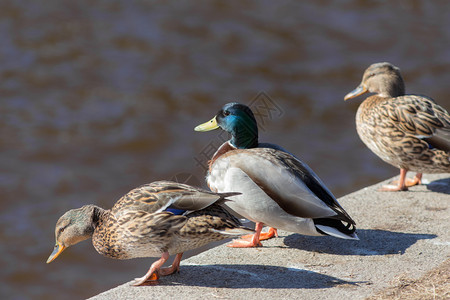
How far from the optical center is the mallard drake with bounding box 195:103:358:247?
4.09m

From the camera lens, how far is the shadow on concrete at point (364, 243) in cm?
425

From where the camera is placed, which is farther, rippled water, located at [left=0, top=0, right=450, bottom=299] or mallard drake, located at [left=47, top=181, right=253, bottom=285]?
rippled water, located at [left=0, top=0, right=450, bottom=299]

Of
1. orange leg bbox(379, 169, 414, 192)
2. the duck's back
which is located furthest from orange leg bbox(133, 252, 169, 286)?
the duck's back

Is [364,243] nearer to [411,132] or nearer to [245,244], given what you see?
[245,244]

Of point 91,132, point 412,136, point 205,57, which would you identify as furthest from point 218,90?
point 412,136

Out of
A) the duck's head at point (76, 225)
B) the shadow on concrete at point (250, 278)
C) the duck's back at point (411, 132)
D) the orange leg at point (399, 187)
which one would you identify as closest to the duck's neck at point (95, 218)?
the duck's head at point (76, 225)

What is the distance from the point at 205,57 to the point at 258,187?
21.3 ft

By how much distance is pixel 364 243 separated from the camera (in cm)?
437

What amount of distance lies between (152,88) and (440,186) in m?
5.29

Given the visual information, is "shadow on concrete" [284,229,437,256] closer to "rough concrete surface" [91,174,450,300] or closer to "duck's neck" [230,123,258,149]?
"rough concrete surface" [91,174,450,300]

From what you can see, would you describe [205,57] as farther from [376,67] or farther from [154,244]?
[154,244]

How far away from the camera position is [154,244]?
147 inches

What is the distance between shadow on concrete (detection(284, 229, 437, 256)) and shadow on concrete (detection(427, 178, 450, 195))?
1.02 metres

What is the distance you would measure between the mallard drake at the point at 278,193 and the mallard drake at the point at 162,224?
332 mm
